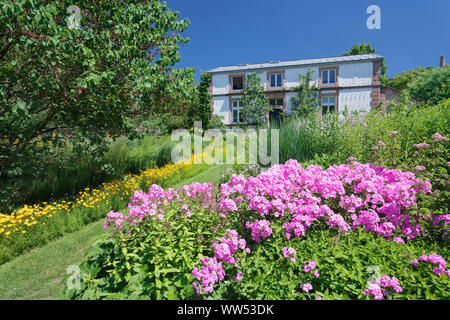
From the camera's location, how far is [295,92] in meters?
23.0

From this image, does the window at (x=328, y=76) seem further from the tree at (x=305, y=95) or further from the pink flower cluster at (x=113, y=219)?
the pink flower cluster at (x=113, y=219)

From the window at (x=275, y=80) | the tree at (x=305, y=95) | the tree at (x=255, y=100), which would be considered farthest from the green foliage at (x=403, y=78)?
the tree at (x=255, y=100)

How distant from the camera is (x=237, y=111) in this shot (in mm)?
24797

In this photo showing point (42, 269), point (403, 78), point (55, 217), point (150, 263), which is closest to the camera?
point (150, 263)

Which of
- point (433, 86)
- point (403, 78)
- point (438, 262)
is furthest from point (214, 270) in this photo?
point (403, 78)

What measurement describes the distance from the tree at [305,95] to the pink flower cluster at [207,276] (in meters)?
21.7

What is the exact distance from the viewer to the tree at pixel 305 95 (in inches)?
869

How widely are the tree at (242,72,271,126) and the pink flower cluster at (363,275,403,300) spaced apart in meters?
22.1

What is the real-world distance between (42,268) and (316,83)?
2402 centimetres

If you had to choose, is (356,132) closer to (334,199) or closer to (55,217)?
(334,199)

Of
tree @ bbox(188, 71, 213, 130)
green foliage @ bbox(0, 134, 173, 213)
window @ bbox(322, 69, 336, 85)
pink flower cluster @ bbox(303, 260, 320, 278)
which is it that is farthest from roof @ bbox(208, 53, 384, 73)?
pink flower cluster @ bbox(303, 260, 320, 278)

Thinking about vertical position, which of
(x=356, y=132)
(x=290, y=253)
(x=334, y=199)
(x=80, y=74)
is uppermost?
(x=80, y=74)

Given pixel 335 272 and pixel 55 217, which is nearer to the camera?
pixel 335 272
